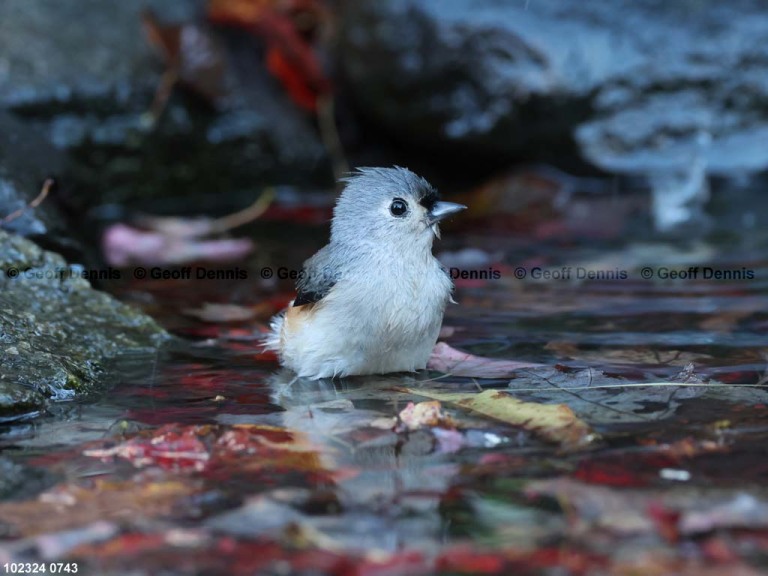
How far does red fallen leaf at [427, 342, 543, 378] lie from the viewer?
396cm

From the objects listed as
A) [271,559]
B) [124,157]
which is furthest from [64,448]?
[124,157]

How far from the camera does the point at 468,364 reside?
13.6 ft

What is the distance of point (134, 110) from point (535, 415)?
19.0 ft

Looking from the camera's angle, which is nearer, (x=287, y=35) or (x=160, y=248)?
(x=160, y=248)

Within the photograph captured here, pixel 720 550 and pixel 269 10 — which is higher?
pixel 269 10

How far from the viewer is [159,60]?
8211mm

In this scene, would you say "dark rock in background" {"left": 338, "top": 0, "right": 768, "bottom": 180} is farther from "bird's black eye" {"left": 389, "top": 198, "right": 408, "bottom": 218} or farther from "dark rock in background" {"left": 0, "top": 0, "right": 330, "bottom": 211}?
"bird's black eye" {"left": 389, "top": 198, "right": 408, "bottom": 218}

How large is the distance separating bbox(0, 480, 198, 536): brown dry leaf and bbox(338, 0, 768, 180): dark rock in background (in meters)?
5.90

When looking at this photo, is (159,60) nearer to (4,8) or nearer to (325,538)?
(4,8)

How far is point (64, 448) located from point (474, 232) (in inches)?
184

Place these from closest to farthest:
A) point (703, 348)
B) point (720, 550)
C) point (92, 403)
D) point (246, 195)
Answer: point (720, 550) < point (92, 403) < point (703, 348) < point (246, 195)

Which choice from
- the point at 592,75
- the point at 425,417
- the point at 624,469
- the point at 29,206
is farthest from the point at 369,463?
the point at 592,75

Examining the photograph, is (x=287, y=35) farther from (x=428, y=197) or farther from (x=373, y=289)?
→ (x=373, y=289)

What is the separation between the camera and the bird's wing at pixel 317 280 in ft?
13.4
